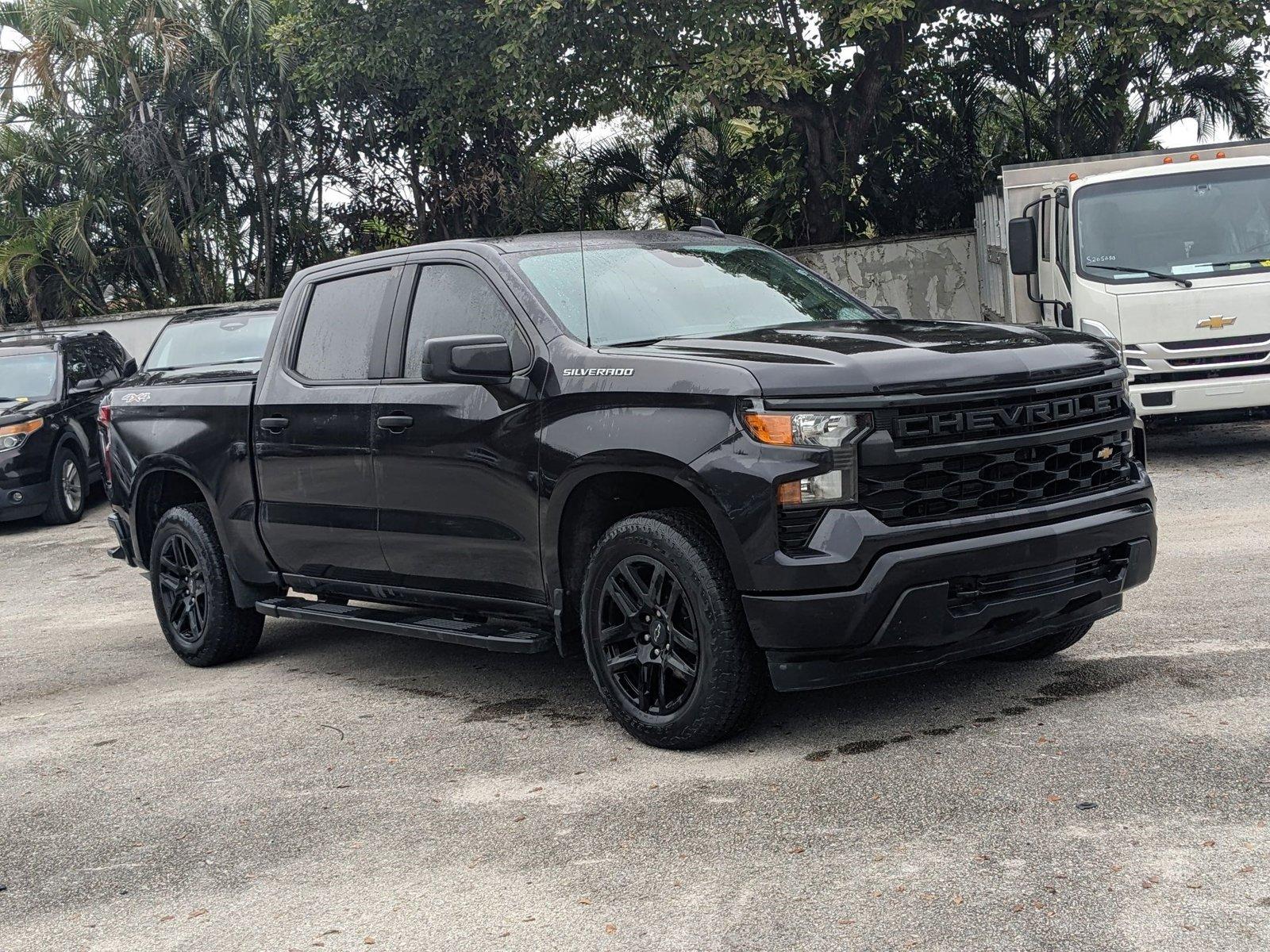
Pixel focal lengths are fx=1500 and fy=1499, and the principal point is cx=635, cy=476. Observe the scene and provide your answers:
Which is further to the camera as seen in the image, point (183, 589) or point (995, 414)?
point (183, 589)

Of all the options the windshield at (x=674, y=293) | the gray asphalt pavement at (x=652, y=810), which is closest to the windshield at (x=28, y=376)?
the gray asphalt pavement at (x=652, y=810)

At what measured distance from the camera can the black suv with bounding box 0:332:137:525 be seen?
13820 mm

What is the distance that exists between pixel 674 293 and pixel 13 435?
32.7 ft

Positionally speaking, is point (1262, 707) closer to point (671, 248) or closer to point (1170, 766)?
point (1170, 766)

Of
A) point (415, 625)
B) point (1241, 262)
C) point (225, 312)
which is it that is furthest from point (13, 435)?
point (1241, 262)

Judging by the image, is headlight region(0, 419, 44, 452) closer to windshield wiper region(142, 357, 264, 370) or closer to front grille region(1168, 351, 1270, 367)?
windshield wiper region(142, 357, 264, 370)

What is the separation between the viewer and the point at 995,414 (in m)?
4.81

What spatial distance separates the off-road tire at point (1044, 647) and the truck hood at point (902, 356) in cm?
112

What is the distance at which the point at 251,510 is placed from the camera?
6.87m

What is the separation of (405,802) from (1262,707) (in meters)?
2.83

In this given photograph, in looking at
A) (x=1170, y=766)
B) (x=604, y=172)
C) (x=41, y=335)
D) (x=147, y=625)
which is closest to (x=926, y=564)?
(x=1170, y=766)

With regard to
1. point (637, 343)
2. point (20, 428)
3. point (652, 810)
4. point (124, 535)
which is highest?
point (637, 343)

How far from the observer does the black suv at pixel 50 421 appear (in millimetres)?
13820

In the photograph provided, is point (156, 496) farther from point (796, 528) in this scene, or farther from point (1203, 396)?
point (1203, 396)
